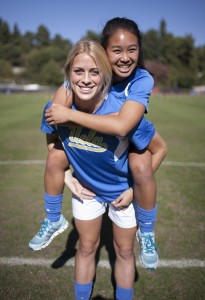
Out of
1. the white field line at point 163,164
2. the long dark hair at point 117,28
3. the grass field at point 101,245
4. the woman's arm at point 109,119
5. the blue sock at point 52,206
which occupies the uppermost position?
the long dark hair at point 117,28

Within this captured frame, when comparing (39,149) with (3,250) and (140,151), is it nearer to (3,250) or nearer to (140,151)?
(3,250)

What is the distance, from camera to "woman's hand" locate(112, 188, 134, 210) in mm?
2496

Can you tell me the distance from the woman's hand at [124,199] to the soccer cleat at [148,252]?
34 centimetres

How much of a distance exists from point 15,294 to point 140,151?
1.99 meters

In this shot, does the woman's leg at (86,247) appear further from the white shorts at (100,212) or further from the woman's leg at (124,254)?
the woman's leg at (124,254)

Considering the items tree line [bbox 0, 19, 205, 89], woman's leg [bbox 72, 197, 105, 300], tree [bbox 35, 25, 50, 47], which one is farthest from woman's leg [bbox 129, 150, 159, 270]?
tree [bbox 35, 25, 50, 47]

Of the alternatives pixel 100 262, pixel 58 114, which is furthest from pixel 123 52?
pixel 100 262

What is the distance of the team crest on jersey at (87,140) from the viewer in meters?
2.35

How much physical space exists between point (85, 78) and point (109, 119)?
380 millimetres

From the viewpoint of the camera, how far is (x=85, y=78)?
2227mm

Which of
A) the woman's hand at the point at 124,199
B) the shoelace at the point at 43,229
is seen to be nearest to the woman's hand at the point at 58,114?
the woman's hand at the point at 124,199

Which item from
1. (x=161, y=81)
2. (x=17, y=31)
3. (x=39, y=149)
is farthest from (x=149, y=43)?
(x=39, y=149)

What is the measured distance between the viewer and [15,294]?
2979 millimetres

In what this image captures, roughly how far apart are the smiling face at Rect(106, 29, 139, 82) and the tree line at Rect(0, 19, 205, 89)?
6234 centimetres
